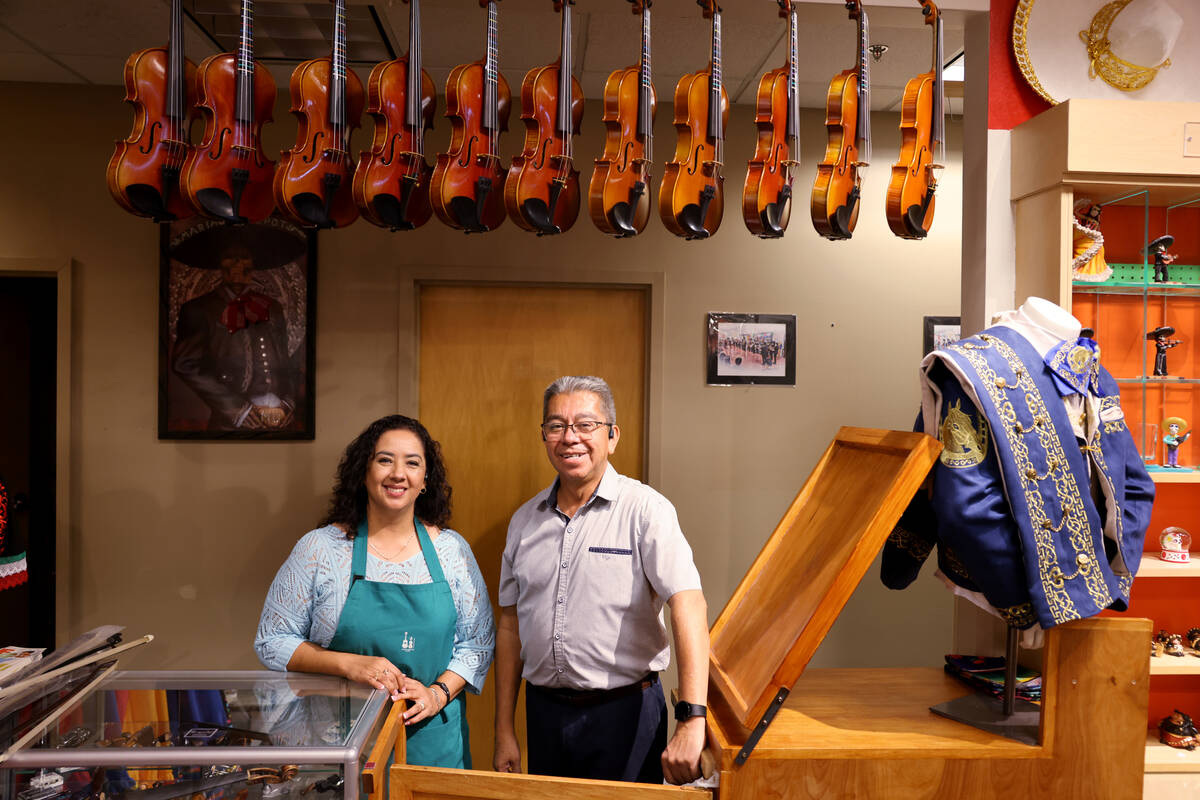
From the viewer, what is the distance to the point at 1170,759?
196 cm

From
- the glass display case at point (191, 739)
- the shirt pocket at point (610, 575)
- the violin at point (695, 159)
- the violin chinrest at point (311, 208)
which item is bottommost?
the glass display case at point (191, 739)

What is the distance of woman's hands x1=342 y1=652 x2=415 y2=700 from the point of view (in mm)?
1846

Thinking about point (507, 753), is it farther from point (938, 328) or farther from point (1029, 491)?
point (938, 328)

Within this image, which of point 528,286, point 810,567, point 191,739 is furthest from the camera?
point 528,286

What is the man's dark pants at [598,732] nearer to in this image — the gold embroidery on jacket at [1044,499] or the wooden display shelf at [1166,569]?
the gold embroidery on jacket at [1044,499]

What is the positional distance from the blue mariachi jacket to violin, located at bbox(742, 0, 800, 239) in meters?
0.55

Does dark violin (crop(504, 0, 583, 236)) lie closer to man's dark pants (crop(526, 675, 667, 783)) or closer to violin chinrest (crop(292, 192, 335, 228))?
violin chinrest (crop(292, 192, 335, 228))

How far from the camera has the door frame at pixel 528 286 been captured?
3348mm

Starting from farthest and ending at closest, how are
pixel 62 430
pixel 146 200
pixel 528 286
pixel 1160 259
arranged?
pixel 528 286, pixel 62 430, pixel 1160 259, pixel 146 200

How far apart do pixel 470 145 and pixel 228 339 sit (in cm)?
188

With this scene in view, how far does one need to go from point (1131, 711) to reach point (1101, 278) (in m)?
1.09

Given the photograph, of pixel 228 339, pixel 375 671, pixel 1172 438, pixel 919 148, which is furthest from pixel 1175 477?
pixel 228 339

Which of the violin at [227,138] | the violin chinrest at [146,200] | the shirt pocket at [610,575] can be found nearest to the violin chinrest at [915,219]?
the shirt pocket at [610,575]

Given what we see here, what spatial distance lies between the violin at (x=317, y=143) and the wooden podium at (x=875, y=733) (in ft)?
3.72
